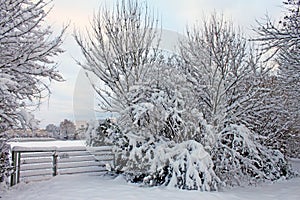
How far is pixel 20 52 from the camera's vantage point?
603 centimetres

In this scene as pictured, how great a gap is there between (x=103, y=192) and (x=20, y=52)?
10.4ft

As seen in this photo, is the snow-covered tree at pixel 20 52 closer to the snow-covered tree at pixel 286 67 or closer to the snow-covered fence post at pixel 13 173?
the snow-covered fence post at pixel 13 173

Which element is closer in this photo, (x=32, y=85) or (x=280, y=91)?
(x=32, y=85)

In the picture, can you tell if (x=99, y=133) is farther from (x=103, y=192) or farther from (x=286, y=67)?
(x=286, y=67)

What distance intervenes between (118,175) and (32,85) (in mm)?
3677

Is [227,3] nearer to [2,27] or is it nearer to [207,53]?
[207,53]

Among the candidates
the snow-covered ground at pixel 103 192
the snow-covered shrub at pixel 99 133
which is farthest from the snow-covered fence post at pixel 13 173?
the snow-covered shrub at pixel 99 133

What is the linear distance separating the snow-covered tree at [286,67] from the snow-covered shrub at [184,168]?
2.76 m

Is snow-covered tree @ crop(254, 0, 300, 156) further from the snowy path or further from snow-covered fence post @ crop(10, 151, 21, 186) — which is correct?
snow-covered fence post @ crop(10, 151, 21, 186)

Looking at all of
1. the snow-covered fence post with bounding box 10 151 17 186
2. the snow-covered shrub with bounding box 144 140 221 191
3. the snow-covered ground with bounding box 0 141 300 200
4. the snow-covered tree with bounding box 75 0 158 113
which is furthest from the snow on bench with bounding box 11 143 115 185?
the snow-covered shrub with bounding box 144 140 221 191

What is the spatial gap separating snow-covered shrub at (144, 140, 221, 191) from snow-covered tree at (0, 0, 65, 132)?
310 cm

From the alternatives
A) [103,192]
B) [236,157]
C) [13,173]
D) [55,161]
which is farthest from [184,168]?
[13,173]

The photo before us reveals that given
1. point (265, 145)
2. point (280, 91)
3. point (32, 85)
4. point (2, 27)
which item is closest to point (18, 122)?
point (32, 85)

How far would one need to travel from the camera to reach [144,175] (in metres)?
8.32
